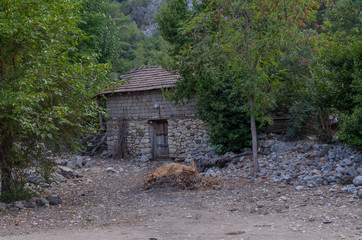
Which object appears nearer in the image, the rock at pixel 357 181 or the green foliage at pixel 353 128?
the rock at pixel 357 181

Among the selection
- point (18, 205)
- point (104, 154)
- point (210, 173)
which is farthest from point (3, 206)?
point (104, 154)

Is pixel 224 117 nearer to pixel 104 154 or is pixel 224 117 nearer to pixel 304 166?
pixel 304 166

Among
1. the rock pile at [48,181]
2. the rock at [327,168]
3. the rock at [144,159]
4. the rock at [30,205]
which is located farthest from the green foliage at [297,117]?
the rock at [30,205]

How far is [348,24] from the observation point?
47.4ft

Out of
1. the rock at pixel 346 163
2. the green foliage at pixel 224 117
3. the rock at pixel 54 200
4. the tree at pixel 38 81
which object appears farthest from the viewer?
the green foliage at pixel 224 117

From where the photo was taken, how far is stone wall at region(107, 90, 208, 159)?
1562 cm

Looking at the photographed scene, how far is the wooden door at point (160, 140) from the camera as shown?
16.8 meters

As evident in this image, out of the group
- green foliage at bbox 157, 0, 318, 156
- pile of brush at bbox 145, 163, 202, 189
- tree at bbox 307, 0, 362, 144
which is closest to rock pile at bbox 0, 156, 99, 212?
pile of brush at bbox 145, 163, 202, 189

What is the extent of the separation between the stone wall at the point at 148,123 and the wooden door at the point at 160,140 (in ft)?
0.83

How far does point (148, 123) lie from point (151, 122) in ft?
0.49

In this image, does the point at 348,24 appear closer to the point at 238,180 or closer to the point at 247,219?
the point at 238,180

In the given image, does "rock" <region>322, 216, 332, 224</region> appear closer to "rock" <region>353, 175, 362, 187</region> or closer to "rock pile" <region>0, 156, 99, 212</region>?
"rock" <region>353, 175, 362, 187</region>

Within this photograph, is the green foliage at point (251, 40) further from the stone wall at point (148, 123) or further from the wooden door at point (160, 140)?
the wooden door at point (160, 140)

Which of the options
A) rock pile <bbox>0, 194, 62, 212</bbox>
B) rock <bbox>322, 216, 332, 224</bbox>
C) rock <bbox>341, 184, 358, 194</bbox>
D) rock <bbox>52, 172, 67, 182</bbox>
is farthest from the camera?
rock <bbox>52, 172, 67, 182</bbox>
